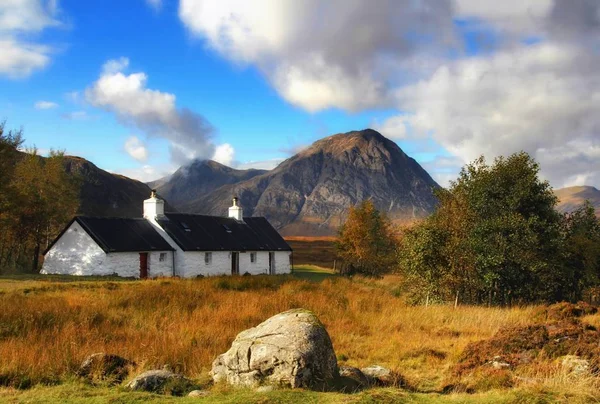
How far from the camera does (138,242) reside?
126ft

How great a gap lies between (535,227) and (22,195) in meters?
36.7

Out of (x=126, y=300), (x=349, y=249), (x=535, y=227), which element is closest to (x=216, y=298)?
(x=126, y=300)

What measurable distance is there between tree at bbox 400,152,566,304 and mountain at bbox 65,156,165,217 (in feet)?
332

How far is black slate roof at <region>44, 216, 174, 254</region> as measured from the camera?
36.2 meters

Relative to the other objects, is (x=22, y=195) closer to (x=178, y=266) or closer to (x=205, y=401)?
(x=178, y=266)

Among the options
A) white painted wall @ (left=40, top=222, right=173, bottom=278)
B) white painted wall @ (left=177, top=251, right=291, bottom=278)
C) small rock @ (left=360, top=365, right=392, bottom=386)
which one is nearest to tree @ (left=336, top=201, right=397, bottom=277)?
white painted wall @ (left=177, top=251, right=291, bottom=278)

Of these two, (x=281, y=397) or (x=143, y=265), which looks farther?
(x=143, y=265)

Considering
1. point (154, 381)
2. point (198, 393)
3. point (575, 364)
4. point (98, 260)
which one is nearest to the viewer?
point (198, 393)

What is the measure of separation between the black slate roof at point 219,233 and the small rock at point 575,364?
3457 centimetres

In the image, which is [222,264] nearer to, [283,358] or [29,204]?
[29,204]

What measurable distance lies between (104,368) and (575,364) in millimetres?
9227

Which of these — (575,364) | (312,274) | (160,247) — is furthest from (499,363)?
→ (312,274)

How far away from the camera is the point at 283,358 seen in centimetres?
823

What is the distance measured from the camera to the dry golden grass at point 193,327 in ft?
34.6
